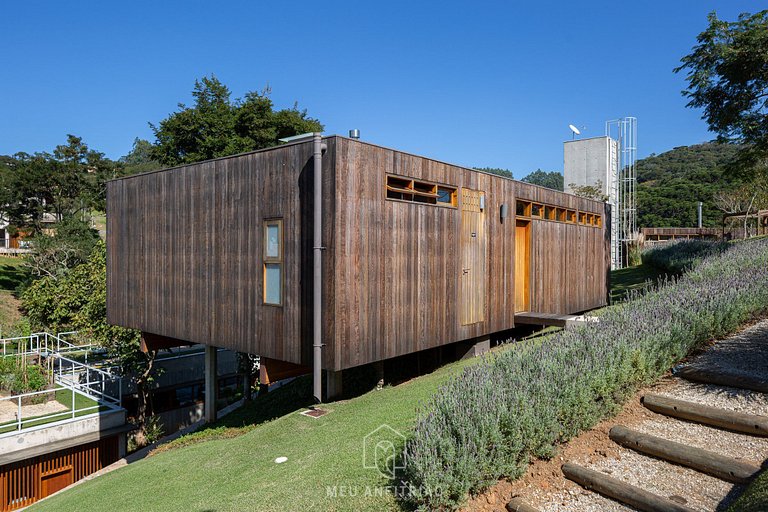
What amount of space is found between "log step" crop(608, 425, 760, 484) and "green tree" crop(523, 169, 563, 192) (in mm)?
80608

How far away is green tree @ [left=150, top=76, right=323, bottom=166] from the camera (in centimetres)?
2306

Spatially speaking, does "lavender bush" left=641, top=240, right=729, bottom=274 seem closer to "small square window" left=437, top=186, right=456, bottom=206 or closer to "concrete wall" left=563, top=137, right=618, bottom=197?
"small square window" left=437, top=186, right=456, bottom=206

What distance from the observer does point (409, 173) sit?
769 cm

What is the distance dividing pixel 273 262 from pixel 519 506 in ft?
17.5

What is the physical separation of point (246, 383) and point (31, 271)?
20.2 m

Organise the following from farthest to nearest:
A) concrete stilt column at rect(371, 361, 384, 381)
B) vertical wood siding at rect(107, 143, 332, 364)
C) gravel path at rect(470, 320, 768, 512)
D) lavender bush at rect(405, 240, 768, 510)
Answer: concrete stilt column at rect(371, 361, 384, 381) → vertical wood siding at rect(107, 143, 332, 364) → lavender bush at rect(405, 240, 768, 510) → gravel path at rect(470, 320, 768, 512)

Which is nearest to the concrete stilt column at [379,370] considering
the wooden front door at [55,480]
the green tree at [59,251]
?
the wooden front door at [55,480]

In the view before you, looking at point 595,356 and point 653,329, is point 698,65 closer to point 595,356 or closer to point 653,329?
point 653,329

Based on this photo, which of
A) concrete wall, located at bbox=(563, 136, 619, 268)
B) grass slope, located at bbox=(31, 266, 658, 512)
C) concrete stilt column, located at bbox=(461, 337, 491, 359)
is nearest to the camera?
grass slope, located at bbox=(31, 266, 658, 512)

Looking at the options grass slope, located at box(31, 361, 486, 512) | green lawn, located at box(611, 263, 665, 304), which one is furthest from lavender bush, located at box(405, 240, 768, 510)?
green lawn, located at box(611, 263, 665, 304)

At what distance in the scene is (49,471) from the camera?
11.5 m

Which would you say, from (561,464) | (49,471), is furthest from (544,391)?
(49,471)

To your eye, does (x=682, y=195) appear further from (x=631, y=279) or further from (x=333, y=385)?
(x=333, y=385)

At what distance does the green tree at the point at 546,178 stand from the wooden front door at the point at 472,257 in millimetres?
75625
